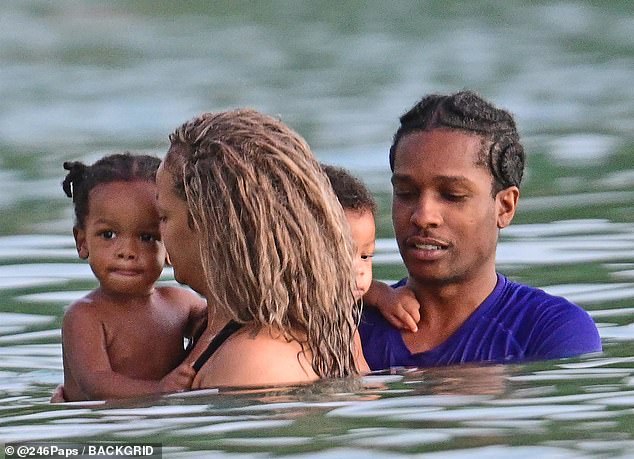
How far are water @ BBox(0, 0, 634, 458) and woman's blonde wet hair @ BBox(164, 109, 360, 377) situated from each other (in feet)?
1.09

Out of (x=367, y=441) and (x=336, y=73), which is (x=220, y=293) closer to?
(x=367, y=441)

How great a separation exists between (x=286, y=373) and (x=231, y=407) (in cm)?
36

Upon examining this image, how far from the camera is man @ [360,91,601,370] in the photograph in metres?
6.82

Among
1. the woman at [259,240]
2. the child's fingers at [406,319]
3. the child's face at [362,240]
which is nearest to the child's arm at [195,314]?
the child's face at [362,240]

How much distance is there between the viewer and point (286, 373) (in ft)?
19.1

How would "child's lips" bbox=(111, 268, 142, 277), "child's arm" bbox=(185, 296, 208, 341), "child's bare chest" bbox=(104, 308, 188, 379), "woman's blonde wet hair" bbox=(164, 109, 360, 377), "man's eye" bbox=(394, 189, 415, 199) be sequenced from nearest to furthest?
"woman's blonde wet hair" bbox=(164, 109, 360, 377)
"man's eye" bbox=(394, 189, 415, 199)
"child's lips" bbox=(111, 268, 142, 277)
"child's bare chest" bbox=(104, 308, 188, 379)
"child's arm" bbox=(185, 296, 208, 341)

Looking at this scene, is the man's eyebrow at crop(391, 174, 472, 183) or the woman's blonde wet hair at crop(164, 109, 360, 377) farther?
the man's eyebrow at crop(391, 174, 472, 183)

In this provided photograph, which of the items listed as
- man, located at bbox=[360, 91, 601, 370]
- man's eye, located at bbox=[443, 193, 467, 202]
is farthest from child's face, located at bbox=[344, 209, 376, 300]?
man's eye, located at bbox=[443, 193, 467, 202]

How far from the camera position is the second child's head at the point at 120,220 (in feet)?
22.4

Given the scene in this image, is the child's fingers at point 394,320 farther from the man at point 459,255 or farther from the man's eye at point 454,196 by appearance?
the man's eye at point 454,196

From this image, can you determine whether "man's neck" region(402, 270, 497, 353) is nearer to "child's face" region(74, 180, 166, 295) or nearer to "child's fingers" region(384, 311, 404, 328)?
"child's fingers" region(384, 311, 404, 328)

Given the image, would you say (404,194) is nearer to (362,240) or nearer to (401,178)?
(401,178)

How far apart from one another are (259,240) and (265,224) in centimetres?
5

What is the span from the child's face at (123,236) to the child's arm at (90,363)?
181mm
